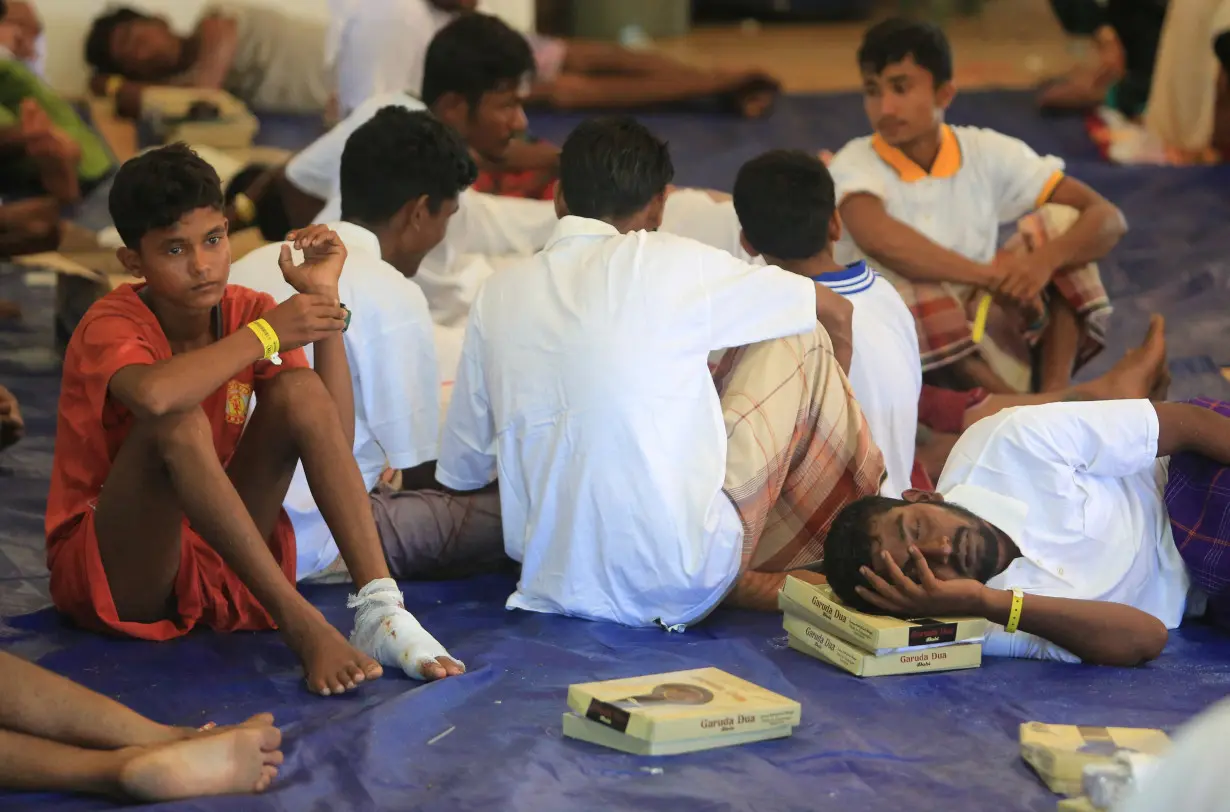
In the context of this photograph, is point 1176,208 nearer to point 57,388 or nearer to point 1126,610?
point 1126,610

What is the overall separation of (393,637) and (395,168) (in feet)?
3.16

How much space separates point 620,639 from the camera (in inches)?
101

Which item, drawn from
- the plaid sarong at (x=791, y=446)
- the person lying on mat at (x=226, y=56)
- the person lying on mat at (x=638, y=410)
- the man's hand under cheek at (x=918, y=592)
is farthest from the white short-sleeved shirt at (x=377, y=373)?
the person lying on mat at (x=226, y=56)

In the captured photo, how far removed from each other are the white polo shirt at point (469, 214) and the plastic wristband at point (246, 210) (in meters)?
0.34

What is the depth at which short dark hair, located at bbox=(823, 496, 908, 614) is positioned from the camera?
2385 mm

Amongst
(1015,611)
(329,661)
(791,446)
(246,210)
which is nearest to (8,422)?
(329,661)

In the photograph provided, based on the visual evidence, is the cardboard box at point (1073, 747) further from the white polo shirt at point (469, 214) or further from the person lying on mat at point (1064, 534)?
the white polo shirt at point (469, 214)

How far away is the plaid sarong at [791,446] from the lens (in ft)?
8.41

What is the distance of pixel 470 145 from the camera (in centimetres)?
385

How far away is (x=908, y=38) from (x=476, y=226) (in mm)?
1153

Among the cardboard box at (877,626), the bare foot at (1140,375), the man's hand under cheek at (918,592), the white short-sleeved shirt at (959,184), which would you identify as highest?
the white short-sleeved shirt at (959,184)

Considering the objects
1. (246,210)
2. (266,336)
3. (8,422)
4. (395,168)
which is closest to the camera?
(266,336)

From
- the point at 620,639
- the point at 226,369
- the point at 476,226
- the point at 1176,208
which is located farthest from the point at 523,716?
the point at 1176,208

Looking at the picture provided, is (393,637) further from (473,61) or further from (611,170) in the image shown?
(473,61)
